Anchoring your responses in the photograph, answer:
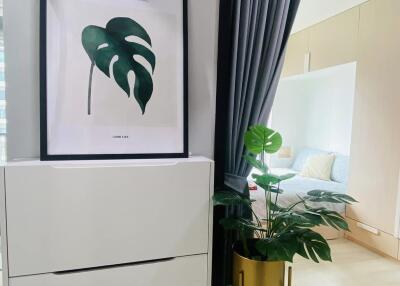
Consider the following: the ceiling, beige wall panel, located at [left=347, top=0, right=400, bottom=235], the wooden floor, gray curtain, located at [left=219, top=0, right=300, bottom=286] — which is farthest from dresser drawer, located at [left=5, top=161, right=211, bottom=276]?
the ceiling

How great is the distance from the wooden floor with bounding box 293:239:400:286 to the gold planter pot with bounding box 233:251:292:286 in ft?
3.29

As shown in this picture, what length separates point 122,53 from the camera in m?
1.21

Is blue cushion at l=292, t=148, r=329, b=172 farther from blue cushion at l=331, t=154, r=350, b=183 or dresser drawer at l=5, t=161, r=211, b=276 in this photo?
dresser drawer at l=5, t=161, r=211, b=276

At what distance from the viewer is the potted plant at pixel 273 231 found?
1158 mm

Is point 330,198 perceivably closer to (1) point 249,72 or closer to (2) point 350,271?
(1) point 249,72

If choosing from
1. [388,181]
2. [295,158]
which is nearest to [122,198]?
[388,181]

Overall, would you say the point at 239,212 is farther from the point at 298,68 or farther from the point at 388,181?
the point at 298,68

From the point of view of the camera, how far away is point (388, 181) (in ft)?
8.59

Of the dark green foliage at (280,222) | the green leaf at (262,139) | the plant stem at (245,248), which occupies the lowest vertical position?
the plant stem at (245,248)

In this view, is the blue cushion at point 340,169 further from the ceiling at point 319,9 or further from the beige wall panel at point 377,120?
Answer: the ceiling at point 319,9

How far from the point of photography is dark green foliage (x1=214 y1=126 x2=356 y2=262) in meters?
1.15

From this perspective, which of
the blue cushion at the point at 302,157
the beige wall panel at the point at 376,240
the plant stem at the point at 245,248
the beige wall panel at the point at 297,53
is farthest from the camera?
the blue cushion at the point at 302,157

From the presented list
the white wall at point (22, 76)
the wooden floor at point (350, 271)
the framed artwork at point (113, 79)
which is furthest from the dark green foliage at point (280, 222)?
the wooden floor at point (350, 271)

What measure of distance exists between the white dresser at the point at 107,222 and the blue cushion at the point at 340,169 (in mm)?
2830
